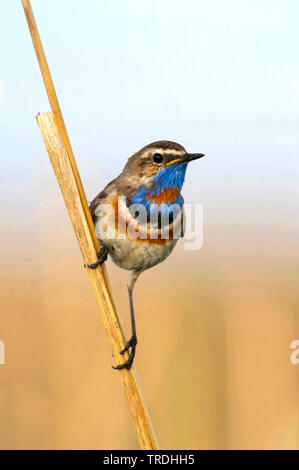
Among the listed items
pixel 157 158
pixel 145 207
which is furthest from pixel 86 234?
pixel 157 158

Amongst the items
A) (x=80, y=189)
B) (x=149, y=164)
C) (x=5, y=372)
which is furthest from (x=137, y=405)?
(x=5, y=372)

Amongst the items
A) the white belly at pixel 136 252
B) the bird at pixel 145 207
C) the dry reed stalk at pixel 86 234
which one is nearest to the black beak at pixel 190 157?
the bird at pixel 145 207

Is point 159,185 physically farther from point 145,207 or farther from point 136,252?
point 136,252

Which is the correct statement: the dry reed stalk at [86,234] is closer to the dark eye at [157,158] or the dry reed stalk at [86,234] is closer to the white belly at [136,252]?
the white belly at [136,252]

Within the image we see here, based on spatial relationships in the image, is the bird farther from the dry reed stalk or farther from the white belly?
the dry reed stalk

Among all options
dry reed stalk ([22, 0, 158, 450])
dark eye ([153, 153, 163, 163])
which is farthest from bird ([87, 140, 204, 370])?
dry reed stalk ([22, 0, 158, 450])

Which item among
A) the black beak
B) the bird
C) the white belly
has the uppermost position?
the black beak
